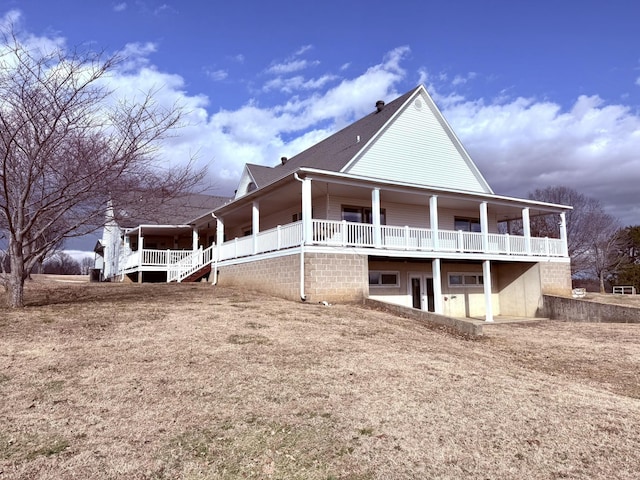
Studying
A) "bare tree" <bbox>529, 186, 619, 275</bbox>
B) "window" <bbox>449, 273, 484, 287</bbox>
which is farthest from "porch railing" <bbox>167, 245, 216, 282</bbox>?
"bare tree" <bbox>529, 186, 619, 275</bbox>

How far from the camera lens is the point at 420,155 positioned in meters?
20.5

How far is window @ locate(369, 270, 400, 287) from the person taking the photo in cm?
1734

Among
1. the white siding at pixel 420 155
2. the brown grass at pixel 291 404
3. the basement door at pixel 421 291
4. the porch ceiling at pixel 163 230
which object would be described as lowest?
the brown grass at pixel 291 404

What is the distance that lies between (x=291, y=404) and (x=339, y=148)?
1698cm

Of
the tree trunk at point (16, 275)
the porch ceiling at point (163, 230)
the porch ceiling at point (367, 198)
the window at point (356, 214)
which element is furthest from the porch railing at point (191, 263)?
the tree trunk at point (16, 275)

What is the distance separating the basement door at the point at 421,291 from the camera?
722 inches

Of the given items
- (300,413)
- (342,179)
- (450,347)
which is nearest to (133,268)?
(342,179)

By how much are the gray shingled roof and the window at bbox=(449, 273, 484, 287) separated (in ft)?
21.8

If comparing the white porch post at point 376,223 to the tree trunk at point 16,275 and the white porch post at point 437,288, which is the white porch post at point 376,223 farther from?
the tree trunk at point 16,275

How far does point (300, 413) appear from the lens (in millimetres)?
5113

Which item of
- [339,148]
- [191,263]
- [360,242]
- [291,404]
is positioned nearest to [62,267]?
[191,263]

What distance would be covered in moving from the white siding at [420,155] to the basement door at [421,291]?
405 cm

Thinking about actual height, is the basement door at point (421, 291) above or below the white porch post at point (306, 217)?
below

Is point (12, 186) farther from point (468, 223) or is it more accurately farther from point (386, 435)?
point (468, 223)
